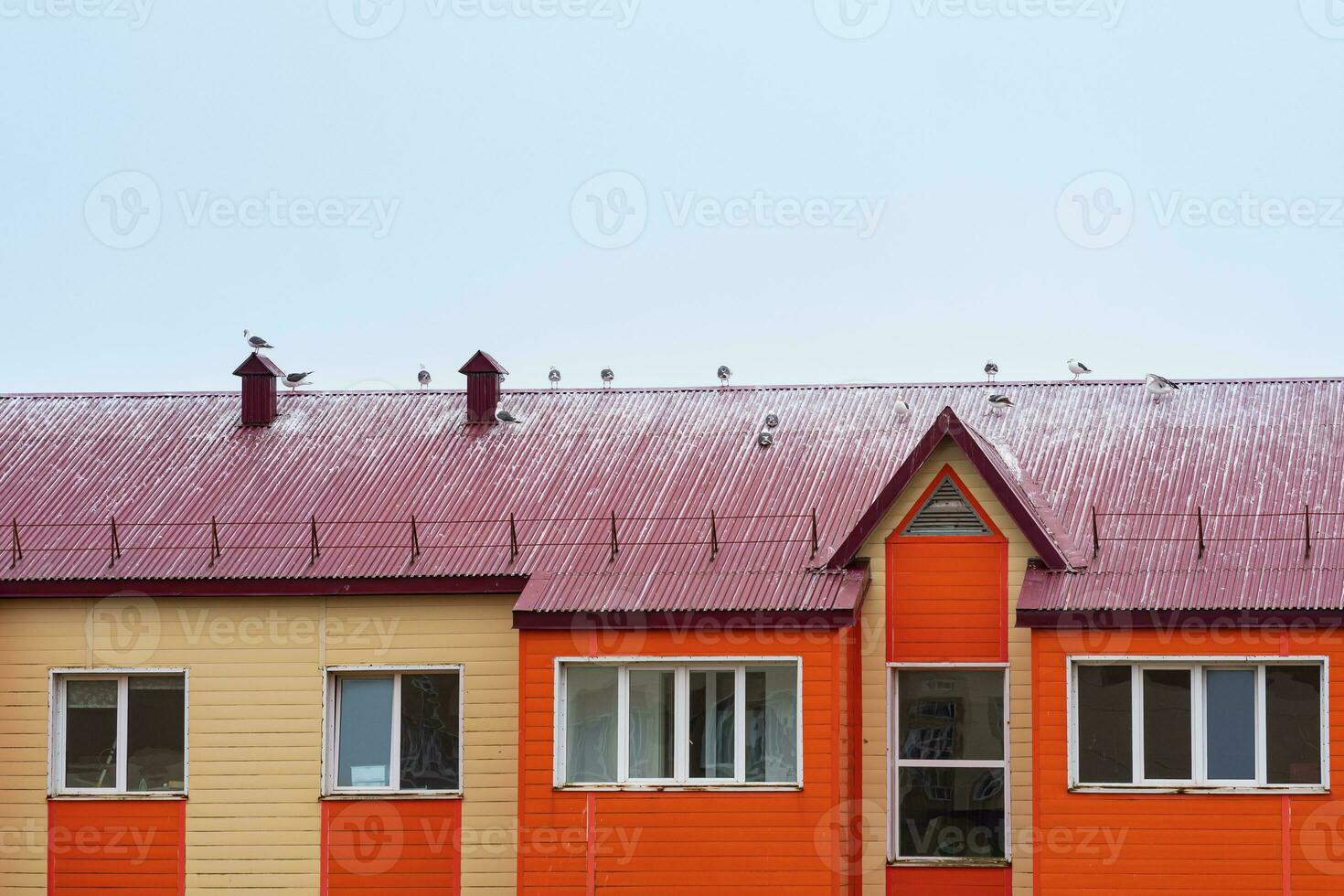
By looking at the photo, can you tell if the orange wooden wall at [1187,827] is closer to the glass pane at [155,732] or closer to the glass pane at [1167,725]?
the glass pane at [1167,725]

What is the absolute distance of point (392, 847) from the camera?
72.8ft

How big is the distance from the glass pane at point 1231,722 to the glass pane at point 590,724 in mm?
6487

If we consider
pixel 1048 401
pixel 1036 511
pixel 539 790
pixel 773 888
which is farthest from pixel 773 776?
pixel 1048 401

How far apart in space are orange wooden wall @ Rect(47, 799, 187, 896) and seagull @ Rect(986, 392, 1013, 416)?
11.5 metres

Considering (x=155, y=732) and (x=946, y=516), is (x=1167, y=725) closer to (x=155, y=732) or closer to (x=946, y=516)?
(x=946, y=516)

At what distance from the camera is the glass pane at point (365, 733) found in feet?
74.1

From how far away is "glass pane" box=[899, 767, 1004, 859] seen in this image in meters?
21.6

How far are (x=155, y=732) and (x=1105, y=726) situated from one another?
11.2 m

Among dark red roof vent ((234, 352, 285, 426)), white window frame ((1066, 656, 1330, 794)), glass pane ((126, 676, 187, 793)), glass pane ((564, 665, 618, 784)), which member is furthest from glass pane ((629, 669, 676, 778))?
dark red roof vent ((234, 352, 285, 426))

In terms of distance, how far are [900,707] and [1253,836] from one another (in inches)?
164

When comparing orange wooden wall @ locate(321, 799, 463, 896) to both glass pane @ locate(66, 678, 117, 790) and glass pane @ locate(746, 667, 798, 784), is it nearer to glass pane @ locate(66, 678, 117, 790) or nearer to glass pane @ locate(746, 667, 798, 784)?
glass pane @ locate(66, 678, 117, 790)

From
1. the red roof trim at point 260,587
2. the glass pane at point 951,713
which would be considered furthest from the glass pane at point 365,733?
the glass pane at point 951,713

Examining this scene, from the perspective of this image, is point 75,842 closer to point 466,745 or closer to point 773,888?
point 466,745

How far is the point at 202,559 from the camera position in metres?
23.2
